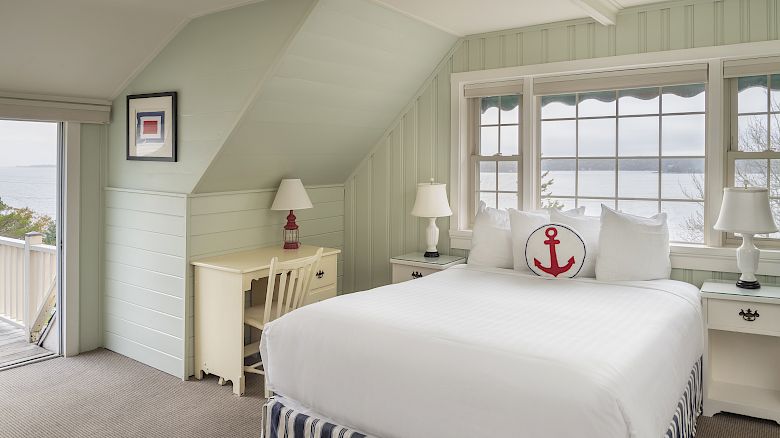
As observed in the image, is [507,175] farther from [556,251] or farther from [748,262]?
[748,262]

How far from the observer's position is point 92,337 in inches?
177

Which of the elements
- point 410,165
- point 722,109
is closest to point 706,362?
point 722,109

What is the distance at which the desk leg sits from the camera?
12.3ft

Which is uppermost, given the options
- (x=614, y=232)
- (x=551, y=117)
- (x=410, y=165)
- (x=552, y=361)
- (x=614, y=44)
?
(x=614, y=44)

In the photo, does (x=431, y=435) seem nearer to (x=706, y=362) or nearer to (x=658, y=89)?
(x=706, y=362)

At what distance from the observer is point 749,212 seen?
3.27 m

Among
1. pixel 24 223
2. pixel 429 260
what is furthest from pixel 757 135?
pixel 24 223

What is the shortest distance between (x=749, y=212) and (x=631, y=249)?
636 mm

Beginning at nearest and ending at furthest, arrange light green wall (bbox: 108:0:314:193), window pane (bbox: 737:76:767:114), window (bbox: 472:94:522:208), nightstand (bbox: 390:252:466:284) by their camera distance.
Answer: light green wall (bbox: 108:0:314:193) → window pane (bbox: 737:76:767:114) → nightstand (bbox: 390:252:466:284) → window (bbox: 472:94:522:208)

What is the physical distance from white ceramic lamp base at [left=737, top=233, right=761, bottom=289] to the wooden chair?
2.48m

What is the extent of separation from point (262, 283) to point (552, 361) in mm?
2794

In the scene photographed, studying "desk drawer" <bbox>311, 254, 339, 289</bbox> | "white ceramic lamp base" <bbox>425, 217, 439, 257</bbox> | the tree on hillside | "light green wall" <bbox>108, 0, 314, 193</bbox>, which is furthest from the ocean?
"white ceramic lamp base" <bbox>425, 217, 439, 257</bbox>

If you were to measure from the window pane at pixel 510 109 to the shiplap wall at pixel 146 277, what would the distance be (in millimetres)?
2350

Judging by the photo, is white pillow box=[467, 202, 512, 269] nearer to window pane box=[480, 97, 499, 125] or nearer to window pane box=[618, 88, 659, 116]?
window pane box=[480, 97, 499, 125]
